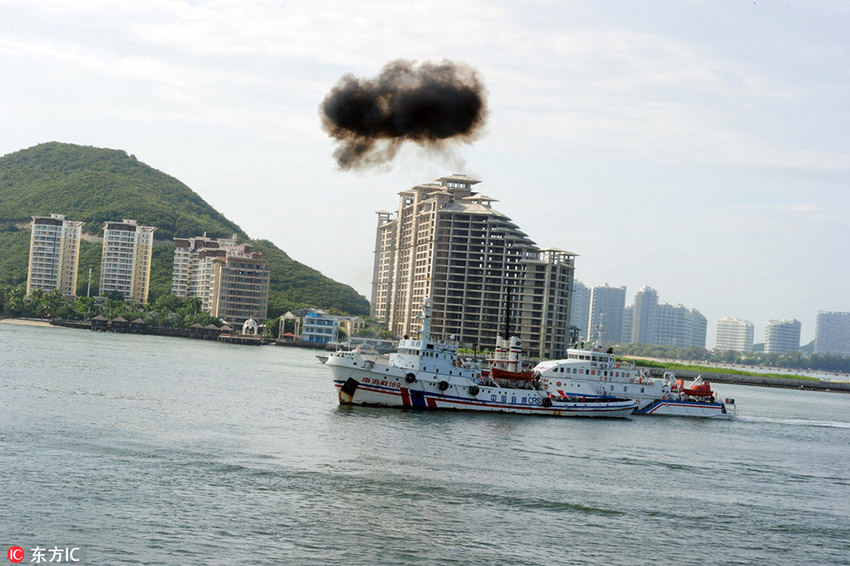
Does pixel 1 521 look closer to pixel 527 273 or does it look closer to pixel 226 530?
pixel 226 530

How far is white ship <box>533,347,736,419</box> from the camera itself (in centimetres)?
6462

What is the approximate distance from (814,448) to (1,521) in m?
48.5

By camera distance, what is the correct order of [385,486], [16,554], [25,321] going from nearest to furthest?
[16,554], [385,486], [25,321]

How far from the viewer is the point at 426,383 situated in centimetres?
5791

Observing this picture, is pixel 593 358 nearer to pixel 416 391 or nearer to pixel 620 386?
pixel 620 386

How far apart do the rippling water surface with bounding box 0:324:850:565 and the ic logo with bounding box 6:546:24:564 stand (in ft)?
2.12

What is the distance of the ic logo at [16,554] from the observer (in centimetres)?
2188

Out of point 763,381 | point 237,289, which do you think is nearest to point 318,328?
point 237,289

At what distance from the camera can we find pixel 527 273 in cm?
15762

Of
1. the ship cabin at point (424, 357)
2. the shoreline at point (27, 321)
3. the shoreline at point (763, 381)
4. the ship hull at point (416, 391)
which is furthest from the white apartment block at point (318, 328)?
the ship cabin at point (424, 357)

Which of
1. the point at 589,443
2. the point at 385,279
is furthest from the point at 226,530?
the point at 385,279

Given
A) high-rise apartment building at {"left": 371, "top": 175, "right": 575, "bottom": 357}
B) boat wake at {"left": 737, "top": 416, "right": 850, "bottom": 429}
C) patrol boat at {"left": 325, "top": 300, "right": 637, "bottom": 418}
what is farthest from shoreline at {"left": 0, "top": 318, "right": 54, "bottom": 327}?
boat wake at {"left": 737, "top": 416, "right": 850, "bottom": 429}

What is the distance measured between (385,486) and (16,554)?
537 inches

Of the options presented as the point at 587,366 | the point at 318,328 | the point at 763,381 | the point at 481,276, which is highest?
the point at 481,276
